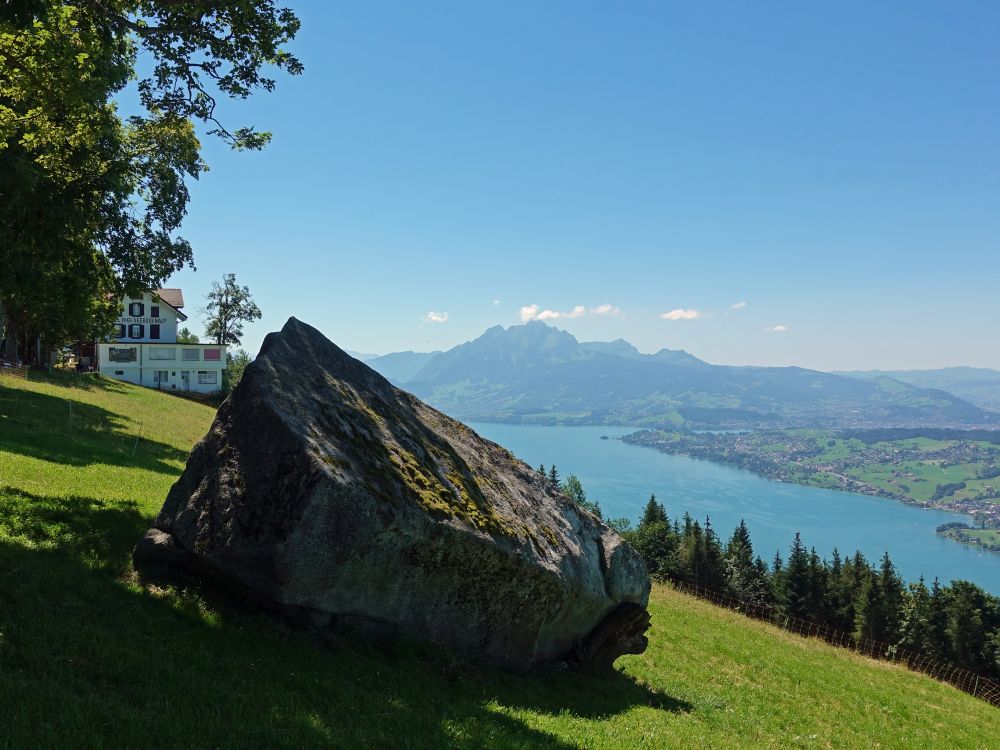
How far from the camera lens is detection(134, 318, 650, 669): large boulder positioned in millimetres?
9109

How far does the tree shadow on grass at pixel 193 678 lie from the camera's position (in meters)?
6.21

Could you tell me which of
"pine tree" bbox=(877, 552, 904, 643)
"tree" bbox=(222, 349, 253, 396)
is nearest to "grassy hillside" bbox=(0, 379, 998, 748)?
"tree" bbox=(222, 349, 253, 396)

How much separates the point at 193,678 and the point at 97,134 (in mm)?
19815

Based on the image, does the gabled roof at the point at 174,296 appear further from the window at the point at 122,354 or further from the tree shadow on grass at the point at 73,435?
the tree shadow on grass at the point at 73,435

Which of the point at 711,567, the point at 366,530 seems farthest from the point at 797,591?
the point at 366,530

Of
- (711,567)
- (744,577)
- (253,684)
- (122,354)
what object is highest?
(122,354)

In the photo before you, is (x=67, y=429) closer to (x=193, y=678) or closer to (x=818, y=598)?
(x=193, y=678)

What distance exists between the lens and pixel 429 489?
35.7 feet

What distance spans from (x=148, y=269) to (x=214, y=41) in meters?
13.8

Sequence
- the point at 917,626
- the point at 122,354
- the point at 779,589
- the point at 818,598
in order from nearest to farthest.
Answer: the point at 917,626 < the point at 122,354 < the point at 818,598 < the point at 779,589

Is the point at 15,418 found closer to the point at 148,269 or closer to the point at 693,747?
the point at 148,269

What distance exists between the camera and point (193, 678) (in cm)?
738

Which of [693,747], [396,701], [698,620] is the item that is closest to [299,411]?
[396,701]

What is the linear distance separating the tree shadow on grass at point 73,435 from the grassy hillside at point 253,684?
4.02 feet
